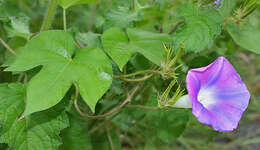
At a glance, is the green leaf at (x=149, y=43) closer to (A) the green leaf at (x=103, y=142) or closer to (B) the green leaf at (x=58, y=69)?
(B) the green leaf at (x=58, y=69)

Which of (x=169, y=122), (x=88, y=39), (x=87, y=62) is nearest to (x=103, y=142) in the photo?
(x=169, y=122)

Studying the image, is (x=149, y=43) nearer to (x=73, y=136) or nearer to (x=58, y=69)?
(x=58, y=69)

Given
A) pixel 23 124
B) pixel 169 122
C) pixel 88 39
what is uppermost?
pixel 88 39

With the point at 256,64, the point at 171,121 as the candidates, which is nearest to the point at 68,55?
the point at 171,121

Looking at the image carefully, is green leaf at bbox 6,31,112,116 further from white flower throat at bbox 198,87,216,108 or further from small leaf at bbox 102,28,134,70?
white flower throat at bbox 198,87,216,108

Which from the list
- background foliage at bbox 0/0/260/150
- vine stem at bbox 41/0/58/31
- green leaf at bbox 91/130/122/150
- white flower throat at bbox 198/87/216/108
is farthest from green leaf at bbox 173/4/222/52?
green leaf at bbox 91/130/122/150

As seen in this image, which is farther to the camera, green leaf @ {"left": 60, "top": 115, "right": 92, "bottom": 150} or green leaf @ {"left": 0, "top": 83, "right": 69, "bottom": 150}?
green leaf @ {"left": 60, "top": 115, "right": 92, "bottom": 150}

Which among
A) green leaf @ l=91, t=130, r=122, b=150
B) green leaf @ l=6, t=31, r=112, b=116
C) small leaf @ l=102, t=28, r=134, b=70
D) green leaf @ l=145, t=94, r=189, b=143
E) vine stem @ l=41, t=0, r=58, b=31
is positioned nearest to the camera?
green leaf @ l=6, t=31, r=112, b=116
